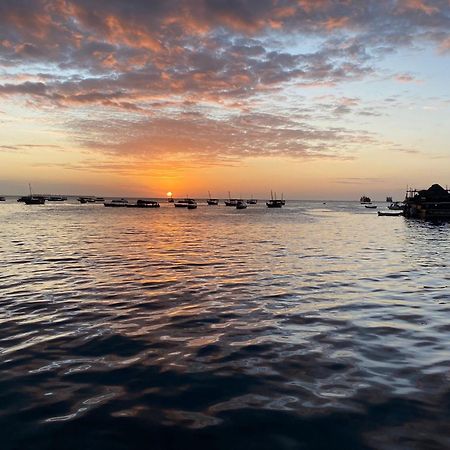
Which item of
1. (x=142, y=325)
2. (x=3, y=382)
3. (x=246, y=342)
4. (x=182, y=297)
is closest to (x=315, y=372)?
(x=246, y=342)

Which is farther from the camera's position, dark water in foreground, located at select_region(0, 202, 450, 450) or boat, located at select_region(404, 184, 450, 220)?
boat, located at select_region(404, 184, 450, 220)

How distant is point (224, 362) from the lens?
9.05 m

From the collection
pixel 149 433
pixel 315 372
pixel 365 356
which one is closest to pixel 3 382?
pixel 149 433

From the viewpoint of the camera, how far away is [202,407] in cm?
698

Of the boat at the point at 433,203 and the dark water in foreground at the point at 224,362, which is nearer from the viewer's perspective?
the dark water in foreground at the point at 224,362

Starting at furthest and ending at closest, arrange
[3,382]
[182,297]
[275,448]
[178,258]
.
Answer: [178,258], [182,297], [3,382], [275,448]

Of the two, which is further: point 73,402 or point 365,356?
point 365,356

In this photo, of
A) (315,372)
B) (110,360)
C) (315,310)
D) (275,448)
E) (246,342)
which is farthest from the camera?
(315,310)

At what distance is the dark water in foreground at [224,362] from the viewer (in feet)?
20.4

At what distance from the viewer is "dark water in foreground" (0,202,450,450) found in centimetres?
621

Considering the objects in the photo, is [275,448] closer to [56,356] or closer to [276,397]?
[276,397]

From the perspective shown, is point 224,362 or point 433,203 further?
point 433,203

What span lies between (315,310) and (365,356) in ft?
14.2

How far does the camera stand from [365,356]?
932 cm
